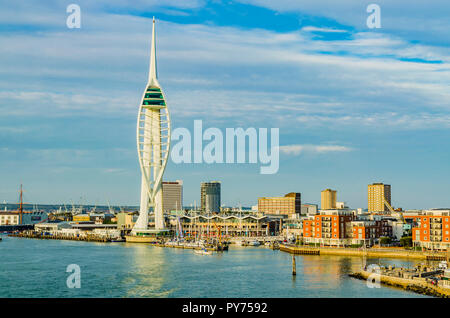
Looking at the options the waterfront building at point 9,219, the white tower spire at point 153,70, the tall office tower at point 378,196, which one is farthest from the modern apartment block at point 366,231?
the tall office tower at point 378,196

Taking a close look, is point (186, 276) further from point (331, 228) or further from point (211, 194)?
point (211, 194)

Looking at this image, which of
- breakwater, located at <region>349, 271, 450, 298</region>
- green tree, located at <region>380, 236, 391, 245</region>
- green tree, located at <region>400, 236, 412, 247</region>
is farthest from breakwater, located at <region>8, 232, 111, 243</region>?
breakwater, located at <region>349, 271, 450, 298</region>

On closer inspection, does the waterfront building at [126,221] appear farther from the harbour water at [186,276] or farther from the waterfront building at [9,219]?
the harbour water at [186,276]

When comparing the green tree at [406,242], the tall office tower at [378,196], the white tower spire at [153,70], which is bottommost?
the green tree at [406,242]

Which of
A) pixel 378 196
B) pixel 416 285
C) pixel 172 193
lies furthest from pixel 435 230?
pixel 172 193
